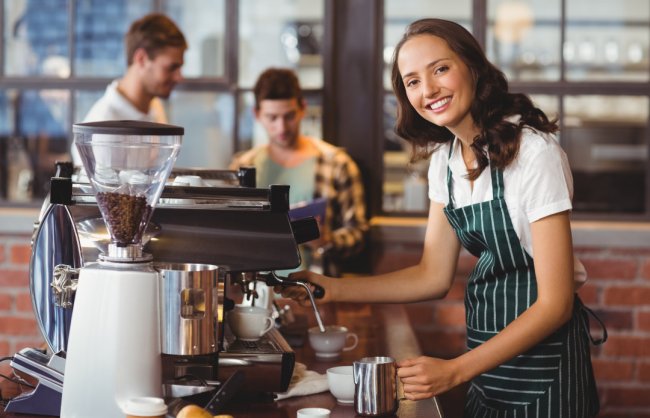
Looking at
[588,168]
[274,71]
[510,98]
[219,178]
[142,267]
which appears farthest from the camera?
[588,168]

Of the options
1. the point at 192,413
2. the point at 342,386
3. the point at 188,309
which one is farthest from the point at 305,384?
the point at 192,413

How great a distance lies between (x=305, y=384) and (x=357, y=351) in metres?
0.37

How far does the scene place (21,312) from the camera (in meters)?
3.53

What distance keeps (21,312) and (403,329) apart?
178cm

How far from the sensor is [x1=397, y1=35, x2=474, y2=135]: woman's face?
182cm

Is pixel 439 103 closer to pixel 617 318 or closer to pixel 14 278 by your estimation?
pixel 617 318

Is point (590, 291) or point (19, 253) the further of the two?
point (19, 253)

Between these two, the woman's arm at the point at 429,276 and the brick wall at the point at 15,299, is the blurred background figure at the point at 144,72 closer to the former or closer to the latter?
the brick wall at the point at 15,299

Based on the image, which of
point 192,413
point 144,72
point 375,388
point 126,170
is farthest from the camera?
point 144,72

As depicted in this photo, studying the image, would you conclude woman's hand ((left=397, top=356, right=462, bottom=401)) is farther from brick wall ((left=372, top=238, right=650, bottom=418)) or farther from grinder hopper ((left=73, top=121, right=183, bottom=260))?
brick wall ((left=372, top=238, right=650, bottom=418))

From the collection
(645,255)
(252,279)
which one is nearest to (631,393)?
(645,255)

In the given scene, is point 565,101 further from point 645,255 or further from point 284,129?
point 284,129

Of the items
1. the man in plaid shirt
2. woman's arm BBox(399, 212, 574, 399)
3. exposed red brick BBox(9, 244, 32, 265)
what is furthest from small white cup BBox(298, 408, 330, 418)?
exposed red brick BBox(9, 244, 32, 265)

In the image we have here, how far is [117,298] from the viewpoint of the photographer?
53.5 inches
